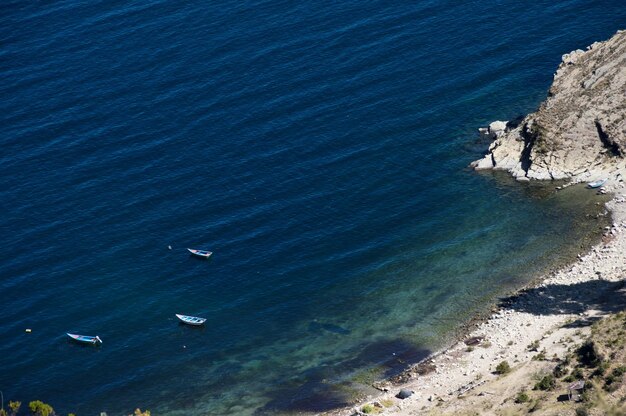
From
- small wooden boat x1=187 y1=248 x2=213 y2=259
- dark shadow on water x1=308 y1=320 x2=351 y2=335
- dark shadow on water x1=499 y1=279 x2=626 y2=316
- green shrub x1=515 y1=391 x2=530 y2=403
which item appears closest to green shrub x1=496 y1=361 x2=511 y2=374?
green shrub x1=515 y1=391 x2=530 y2=403

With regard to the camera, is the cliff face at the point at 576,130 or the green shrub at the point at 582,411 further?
the cliff face at the point at 576,130

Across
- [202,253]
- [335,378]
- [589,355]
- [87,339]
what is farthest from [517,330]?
[87,339]

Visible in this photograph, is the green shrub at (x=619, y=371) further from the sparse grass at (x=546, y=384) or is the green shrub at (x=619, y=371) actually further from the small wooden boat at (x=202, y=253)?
the small wooden boat at (x=202, y=253)

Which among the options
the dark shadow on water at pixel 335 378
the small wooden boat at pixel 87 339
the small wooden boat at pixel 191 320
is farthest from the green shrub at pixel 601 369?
the small wooden boat at pixel 87 339

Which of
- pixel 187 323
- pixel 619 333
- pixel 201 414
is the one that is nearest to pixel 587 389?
pixel 619 333

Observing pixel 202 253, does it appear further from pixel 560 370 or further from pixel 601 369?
pixel 601 369

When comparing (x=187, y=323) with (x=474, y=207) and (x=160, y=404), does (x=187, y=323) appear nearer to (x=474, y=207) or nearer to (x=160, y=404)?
(x=160, y=404)

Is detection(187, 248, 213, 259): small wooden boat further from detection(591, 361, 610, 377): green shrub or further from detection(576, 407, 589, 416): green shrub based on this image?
detection(576, 407, 589, 416): green shrub

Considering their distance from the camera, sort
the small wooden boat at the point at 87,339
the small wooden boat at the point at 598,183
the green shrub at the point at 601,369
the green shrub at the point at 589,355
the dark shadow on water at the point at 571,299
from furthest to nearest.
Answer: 1. the small wooden boat at the point at 598,183
2. the small wooden boat at the point at 87,339
3. the dark shadow on water at the point at 571,299
4. the green shrub at the point at 589,355
5. the green shrub at the point at 601,369
